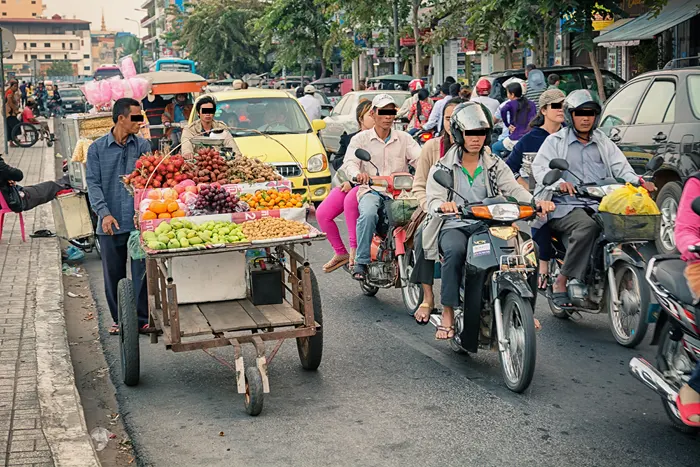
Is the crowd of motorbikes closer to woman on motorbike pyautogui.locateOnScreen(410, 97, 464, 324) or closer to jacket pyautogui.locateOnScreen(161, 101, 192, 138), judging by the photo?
woman on motorbike pyautogui.locateOnScreen(410, 97, 464, 324)

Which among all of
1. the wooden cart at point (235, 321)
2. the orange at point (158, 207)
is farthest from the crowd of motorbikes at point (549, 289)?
the orange at point (158, 207)

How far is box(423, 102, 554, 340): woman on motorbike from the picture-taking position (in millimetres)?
6738

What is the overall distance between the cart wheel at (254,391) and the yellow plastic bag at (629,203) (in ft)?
8.99

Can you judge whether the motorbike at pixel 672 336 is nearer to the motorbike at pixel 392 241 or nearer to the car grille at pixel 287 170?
the motorbike at pixel 392 241

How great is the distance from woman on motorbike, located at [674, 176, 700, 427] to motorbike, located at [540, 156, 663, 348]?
1941 millimetres

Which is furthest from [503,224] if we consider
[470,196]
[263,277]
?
[263,277]

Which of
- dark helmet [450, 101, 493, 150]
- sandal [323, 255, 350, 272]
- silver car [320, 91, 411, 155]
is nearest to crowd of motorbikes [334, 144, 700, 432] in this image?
dark helmet [450, 101, 493, 150]

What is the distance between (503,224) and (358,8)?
1269 inches

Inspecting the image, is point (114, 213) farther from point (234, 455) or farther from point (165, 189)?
point (234, 455)

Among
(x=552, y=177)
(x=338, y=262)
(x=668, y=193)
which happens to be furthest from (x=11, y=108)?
(x=552, y=177)

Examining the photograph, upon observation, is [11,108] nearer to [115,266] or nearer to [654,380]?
[115,266]

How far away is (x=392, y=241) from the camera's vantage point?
8.68 metres

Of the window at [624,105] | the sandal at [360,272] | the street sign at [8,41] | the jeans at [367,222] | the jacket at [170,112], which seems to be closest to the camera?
the jeans at [367,222]

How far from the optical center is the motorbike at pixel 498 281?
627 cm
